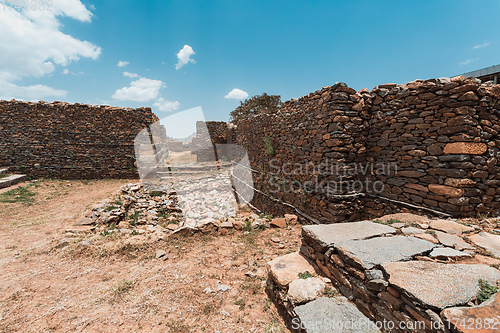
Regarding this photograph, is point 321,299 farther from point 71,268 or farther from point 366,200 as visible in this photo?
point 71,268

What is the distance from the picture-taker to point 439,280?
6.16 ft

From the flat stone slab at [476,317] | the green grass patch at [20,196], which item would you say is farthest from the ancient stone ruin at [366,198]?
the green grass patch at [20,196]

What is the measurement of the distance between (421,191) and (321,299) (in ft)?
12.3

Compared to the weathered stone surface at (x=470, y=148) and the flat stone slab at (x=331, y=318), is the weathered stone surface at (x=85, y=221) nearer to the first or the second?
the flat stone slab at (x=331, y=318)

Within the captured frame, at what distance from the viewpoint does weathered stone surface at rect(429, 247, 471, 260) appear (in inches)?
89.0

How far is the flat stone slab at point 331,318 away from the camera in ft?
6.82

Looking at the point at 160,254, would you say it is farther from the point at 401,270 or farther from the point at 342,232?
the point at 401,270

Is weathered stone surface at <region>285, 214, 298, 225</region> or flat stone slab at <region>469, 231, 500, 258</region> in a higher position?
flat stone slab at <region>469, 231, 500, 258</region>

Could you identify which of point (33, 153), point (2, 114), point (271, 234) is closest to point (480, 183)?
point (271, 234)

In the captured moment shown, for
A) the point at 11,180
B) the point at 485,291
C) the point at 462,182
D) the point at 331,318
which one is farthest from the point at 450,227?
the point at 11,180

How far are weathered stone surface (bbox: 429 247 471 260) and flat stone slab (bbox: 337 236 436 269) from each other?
74 mm

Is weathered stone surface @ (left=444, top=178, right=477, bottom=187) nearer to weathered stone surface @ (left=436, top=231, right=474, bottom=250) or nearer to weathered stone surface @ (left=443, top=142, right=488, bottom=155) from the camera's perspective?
weathered stone surface @ (left=443, top=142, right=488, bottom=155)

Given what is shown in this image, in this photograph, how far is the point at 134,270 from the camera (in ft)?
13.0

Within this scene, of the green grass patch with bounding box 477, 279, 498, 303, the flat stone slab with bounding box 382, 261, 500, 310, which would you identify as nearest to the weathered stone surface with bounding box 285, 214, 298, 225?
the flat stone slab with bounding box 382, 261, 500, 310
